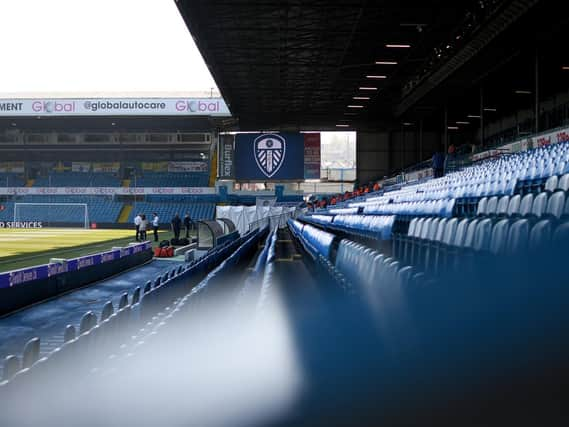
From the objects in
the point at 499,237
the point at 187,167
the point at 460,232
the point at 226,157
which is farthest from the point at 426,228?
the point at 187,167

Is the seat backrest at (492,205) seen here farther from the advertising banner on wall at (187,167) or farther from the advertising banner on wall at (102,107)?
the advertising banner on wall at (187,167)

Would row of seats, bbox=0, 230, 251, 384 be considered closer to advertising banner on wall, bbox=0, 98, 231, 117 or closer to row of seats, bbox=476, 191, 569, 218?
row of seats, bbox=476, 191, 569, 218

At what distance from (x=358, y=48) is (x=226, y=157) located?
15.1 meters

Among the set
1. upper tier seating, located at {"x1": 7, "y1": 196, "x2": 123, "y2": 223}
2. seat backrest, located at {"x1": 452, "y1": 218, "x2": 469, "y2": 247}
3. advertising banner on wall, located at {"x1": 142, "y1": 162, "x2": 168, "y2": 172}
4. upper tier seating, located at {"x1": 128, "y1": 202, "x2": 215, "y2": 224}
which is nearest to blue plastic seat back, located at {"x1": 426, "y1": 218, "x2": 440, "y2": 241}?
seat backrest, located at {"x1": 452, "y1": 218, "x2": 469, "y2": 247}

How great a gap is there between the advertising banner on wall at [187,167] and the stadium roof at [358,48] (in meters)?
13.9

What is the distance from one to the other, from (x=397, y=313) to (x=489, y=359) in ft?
1.63

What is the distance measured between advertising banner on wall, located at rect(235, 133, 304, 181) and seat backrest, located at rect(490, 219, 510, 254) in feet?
94.3

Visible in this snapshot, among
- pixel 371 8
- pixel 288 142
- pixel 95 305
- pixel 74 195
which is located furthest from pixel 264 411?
pixel 74 195

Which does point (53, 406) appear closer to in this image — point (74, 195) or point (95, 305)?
point (95, 305)

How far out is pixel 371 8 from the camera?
15.2m

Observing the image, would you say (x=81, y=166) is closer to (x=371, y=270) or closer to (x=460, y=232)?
(x=460, y=232)

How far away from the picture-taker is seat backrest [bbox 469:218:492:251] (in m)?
2.68

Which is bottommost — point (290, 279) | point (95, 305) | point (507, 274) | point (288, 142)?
point (95, 305)

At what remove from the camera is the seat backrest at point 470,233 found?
2.89m
